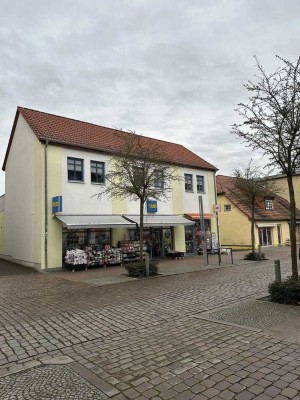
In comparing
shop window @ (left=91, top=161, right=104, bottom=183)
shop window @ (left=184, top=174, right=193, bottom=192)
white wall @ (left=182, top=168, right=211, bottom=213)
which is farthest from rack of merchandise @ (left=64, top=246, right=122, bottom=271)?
shop window @ (left=184, top=174, right=193, bottom=192)

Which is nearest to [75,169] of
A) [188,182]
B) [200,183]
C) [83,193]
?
[83,193]

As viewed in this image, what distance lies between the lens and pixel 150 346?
5566 millimetres

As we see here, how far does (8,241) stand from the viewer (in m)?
23.2

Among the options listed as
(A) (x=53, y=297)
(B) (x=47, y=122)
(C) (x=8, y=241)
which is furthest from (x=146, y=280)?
(C) (x=8, y=241)

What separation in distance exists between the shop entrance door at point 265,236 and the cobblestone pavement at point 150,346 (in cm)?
2236

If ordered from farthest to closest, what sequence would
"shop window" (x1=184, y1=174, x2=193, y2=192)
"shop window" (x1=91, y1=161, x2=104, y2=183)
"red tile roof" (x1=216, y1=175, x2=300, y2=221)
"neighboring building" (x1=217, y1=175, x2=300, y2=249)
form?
"red tile roof" (x1=216, y1=175, x2=300, y2=221) < "neighboring building" (x1=217, y1=175, x2=300, y2=249) < "shop window" (x1=184, y1=174, x2=193, y2=192) < "shop window" (x1=91, y1=161, x2=104, y2=183)

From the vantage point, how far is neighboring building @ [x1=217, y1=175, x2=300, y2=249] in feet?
102

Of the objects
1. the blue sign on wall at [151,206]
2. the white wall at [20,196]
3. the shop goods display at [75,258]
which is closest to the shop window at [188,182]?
the blue sign on wall at [151,206]

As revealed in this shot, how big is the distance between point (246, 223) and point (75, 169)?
57.7 ft

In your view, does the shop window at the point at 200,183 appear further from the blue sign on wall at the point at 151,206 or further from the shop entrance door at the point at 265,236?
the shop entrance door at the point at 265,236

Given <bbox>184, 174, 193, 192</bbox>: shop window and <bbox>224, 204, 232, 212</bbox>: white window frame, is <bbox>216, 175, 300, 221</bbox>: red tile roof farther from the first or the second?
<bbox>184, 174, 193, 192</bbox>: shop window

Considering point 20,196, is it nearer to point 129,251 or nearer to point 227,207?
point 129,251

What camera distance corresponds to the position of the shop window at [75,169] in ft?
62.6

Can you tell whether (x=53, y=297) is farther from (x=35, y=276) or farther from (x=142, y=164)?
(x=142, y=164)
